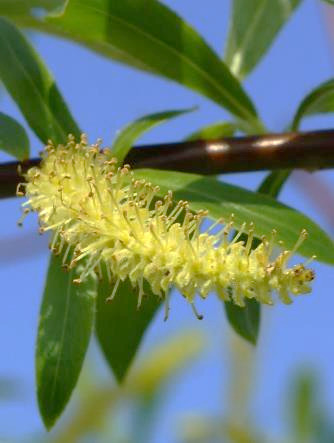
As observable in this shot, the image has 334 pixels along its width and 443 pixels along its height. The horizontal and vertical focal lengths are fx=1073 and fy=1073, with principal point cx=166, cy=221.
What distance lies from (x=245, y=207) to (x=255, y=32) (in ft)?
1.99

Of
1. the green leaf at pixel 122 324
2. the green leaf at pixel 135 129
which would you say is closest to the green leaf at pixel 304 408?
the green leaf at pixel 122 324

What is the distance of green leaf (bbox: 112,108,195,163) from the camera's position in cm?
149

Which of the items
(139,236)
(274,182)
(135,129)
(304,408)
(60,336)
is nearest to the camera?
(139,236)

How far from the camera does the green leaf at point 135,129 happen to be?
1.49 m

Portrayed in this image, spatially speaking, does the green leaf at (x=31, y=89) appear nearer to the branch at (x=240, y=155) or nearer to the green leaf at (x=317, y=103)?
the branch at (x=240, y=155)

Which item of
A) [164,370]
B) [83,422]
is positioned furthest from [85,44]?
[164,370]

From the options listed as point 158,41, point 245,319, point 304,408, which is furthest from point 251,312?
point 304,408

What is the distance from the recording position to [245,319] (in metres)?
1.59

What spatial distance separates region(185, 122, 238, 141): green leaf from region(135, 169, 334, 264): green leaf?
288mm

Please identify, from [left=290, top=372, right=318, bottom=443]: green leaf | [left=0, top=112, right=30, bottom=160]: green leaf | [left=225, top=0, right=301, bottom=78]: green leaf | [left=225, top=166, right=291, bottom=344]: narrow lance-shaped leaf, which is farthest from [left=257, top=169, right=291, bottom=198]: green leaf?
[left=290, top=372, right=318, bottom=443]: green leaf

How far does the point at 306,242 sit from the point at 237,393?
1.86m

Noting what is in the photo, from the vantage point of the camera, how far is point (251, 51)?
1844 millimetres

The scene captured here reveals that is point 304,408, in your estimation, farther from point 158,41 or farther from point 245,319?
point 158,41

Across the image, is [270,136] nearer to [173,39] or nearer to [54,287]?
[173,39]
